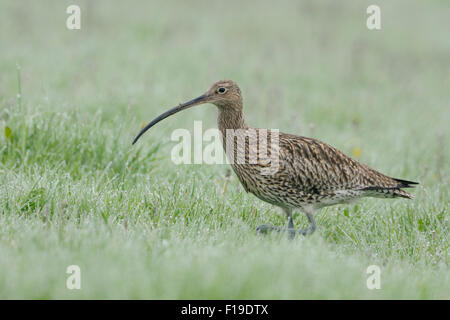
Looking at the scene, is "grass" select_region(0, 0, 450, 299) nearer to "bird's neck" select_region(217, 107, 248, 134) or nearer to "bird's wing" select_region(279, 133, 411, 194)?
"bird's wing" select_region(279, 133, 411, 194)

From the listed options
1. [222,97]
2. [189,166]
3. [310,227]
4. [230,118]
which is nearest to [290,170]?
[310,227]

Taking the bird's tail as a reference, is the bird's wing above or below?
above

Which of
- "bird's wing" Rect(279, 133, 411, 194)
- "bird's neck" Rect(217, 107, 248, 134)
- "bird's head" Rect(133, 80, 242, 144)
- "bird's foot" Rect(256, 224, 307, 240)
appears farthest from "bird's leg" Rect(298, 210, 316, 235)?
"bird's head" Rect(133, 80, 242, 144)

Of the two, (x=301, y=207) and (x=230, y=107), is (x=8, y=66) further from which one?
(x=301, y=207)

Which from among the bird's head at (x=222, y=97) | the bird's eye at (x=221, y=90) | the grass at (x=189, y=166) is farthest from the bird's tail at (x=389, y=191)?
the bird's eye at (x=221, y=90)

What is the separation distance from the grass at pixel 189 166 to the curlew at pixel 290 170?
25cm

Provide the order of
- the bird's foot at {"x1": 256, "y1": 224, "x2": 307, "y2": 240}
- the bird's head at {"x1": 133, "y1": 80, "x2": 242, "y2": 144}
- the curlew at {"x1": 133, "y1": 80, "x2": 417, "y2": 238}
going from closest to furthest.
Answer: the bird's foot at {"x1": 256, "y1": 224, "x2": 307, "y2": 240}
the curlew at {"x1": 133, "y1": 80, "x2": 417, "y2": 238}
the bird's head at {"x1": 133, "y1": 80, "x2": 242, "y2": 144}

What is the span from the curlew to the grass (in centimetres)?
25

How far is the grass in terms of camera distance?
3738 mm

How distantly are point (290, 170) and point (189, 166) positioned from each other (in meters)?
1.45

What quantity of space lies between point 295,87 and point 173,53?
2410mm

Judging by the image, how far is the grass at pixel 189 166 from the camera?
374 centimetres

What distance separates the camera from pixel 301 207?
5.35 meters
